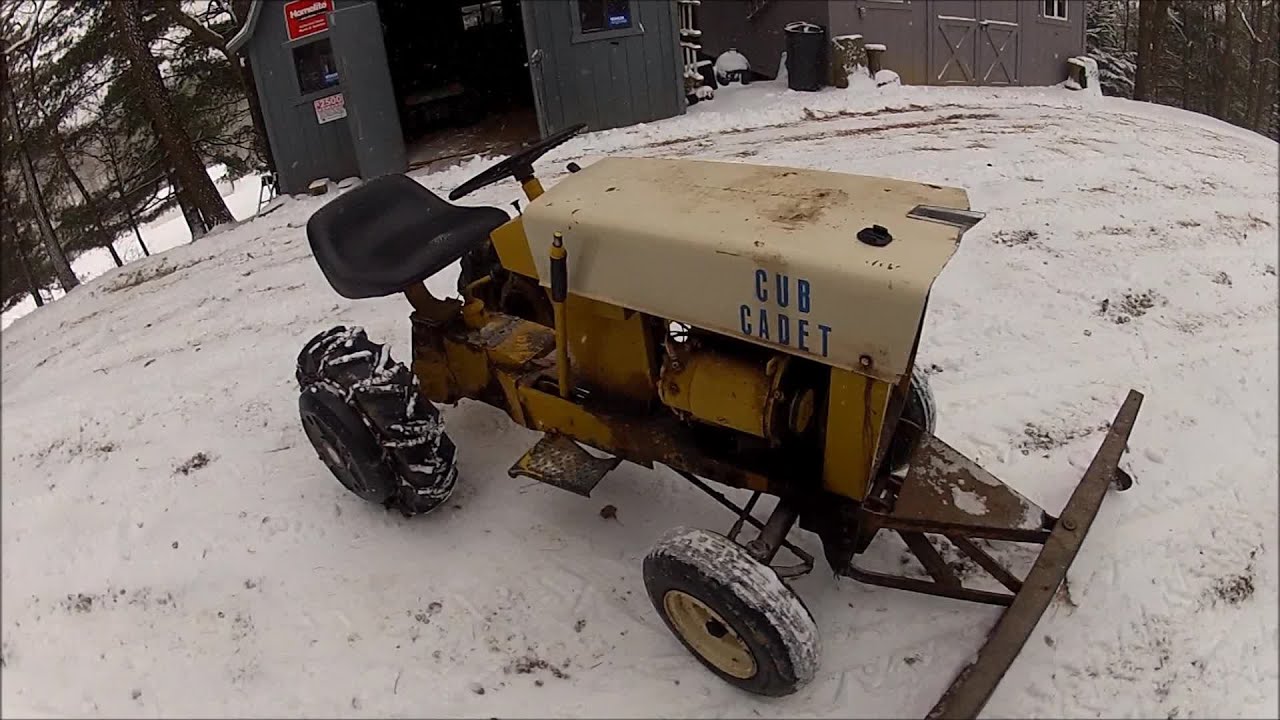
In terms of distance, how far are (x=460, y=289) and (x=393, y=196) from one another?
0.58 meters

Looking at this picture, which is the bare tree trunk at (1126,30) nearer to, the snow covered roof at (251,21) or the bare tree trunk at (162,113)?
the snow covered roof at (251,21)

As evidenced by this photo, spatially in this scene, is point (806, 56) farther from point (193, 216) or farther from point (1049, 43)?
point (193, 216)

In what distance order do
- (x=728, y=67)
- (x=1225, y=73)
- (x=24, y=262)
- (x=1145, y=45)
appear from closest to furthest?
(x=24, y=262) → (x=728, y=67) → (x=1145, y=45) → (x=1225, y=73)

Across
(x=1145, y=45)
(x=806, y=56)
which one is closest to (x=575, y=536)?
(x=806, y=56)

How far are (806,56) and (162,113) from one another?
23.9ft

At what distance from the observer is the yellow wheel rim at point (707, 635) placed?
287cm

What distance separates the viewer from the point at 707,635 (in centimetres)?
295

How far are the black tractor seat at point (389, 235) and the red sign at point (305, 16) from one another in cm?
616

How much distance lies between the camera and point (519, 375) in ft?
11.9

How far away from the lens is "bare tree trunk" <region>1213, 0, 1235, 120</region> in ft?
55.3

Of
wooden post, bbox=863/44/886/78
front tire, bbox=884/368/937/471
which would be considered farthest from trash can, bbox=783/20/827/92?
front tire, bbox=884/368/937/471

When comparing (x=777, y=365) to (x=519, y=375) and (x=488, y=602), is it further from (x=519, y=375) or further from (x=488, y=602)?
(x=488, y=602)

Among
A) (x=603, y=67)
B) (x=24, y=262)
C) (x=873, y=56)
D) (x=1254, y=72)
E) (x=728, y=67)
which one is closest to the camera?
(x=603, y=67)

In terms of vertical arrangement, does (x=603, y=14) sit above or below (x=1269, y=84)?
above
